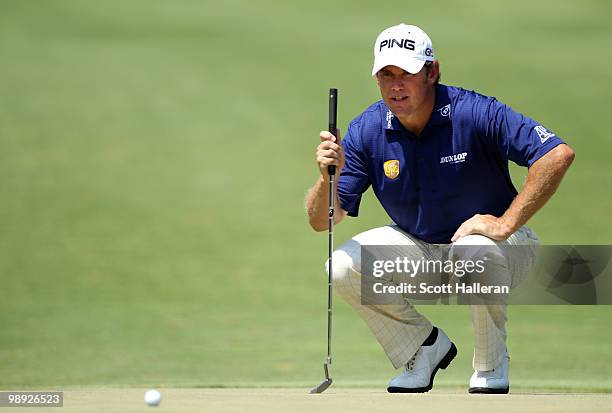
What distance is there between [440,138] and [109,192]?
8.36 m

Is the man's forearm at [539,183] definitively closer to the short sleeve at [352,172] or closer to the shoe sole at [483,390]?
the shoe sole at [483,390]

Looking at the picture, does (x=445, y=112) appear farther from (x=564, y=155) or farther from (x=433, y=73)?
(x=564, y=155)

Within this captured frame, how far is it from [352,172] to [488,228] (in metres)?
0.78

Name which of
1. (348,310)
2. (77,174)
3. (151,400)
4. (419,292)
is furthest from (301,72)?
(151,400)

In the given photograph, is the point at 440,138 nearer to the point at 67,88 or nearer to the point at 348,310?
the point at 348,310

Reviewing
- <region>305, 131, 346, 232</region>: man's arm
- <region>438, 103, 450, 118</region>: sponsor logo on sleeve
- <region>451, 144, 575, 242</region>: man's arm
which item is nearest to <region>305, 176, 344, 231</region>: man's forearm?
<region>305, 131, 346, 232</region>: man's arm

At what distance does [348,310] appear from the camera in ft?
31.8

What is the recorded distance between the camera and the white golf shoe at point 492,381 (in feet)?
15.4

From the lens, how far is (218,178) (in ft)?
44.3

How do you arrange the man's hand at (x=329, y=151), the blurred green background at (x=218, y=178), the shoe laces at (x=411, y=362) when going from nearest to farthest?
the man's hand at (x=329, y=151), the shoe laces at (x=411, y=362), the blurred green background at (x=218, y=178)

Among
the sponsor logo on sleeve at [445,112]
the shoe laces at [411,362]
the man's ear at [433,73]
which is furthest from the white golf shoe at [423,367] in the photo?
the man's ear at [433,73]

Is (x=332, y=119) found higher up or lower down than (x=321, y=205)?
higher up

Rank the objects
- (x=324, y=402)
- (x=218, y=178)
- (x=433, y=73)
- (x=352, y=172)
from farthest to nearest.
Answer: (x=218, y=178)
(x=352, y=172)
(x=433, y=73)
(x=324, y=402)

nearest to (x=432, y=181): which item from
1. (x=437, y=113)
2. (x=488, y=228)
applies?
(x=437, y=113)
